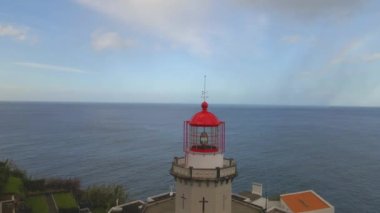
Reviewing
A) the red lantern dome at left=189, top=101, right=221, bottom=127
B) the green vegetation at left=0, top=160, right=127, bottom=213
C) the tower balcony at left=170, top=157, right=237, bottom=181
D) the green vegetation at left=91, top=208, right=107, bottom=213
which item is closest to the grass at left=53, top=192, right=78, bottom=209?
the green vegetation at left=0, top=160, right=127, bottom=213

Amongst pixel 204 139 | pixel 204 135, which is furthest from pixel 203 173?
pixel 204 135

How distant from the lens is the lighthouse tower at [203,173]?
46.3ft

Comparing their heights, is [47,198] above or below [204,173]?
below

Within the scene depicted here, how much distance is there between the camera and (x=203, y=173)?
14.0m

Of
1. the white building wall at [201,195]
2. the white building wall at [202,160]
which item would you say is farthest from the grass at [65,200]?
the white building wall at [202,160]

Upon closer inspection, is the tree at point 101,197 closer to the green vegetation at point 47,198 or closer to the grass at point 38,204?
the green vegetation at point 47,198

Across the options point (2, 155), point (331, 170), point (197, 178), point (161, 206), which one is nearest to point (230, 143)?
point (331, 170)

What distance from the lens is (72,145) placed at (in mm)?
91438

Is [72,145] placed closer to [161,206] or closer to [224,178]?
[161,206]

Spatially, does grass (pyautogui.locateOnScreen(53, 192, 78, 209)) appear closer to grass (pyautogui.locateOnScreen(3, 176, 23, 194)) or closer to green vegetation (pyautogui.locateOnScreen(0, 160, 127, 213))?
green vegetation (pyautogui.locateOnScreen(0, 160, 127, 213))

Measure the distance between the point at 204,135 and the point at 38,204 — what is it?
93.6 ft

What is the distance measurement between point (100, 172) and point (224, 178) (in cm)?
5214

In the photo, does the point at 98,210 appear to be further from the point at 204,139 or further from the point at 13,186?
the point at 204,139

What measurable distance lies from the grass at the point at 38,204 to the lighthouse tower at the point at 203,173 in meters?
25.0
